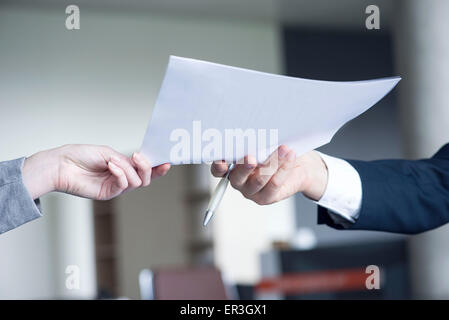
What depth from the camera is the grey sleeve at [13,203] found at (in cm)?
89

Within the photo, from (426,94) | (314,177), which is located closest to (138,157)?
(314,177)

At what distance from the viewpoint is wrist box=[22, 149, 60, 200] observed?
93 cm

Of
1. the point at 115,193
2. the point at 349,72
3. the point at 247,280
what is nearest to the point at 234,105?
the point at 115,193

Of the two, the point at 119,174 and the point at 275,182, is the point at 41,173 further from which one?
the point at 275,182

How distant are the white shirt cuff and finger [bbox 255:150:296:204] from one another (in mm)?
83

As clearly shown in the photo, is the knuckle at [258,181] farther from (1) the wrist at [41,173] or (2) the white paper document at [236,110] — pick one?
(1) the wrist at [41,173]

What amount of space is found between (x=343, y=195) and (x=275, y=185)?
0.13 meters

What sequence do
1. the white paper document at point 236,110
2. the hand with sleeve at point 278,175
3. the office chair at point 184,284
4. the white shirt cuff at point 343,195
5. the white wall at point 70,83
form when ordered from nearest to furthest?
1. the white paper document at point 236,110
2. the hand with sleeve at point 278,175
3. the white shirt cuff at point 343,195
4. the office chair at point 184,284
5. the white wall at point 70,83

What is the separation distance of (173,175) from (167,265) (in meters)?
0.77

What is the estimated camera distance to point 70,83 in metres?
5.53

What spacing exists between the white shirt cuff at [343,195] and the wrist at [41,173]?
0.45 m

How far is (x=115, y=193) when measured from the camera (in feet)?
3.27

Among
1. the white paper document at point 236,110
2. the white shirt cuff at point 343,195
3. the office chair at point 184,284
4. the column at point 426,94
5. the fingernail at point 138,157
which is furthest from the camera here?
the column at point 426,94

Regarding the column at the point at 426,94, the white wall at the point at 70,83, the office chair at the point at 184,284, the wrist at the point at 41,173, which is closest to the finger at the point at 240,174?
the wrist at the point at 41,173
